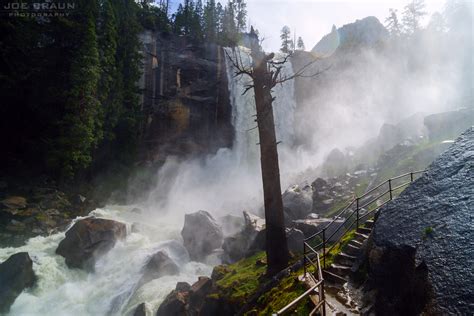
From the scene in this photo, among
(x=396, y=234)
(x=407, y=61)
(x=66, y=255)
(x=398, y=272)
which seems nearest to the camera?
(x=398, y=272)

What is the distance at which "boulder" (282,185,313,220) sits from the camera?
683 inches

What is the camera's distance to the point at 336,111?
138 feet

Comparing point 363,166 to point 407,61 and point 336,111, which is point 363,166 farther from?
point 407,61

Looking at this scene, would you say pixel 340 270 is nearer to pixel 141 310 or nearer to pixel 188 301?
pixel 188 301

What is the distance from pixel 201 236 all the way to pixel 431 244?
1295cm

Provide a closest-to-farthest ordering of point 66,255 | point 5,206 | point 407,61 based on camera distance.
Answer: point 66,255 < point 5,206 < point 407,61

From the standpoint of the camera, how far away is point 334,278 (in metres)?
6.80

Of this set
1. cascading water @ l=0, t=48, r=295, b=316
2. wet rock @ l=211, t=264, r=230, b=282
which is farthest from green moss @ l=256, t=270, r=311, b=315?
wet rock @ l=211, t=264, r=230, b=282

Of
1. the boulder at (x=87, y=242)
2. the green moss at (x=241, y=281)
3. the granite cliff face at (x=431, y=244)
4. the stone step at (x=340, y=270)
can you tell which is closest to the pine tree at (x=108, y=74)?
the boulder at (x=87, y=242)

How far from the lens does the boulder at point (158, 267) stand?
13250 millimetres

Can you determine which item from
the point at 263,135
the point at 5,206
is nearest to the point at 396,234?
the point at 263,135

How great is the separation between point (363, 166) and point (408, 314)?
2406 centimetres

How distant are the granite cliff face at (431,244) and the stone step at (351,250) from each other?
1.95 metres

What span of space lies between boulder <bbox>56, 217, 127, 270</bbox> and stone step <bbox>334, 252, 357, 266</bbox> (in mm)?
11976
